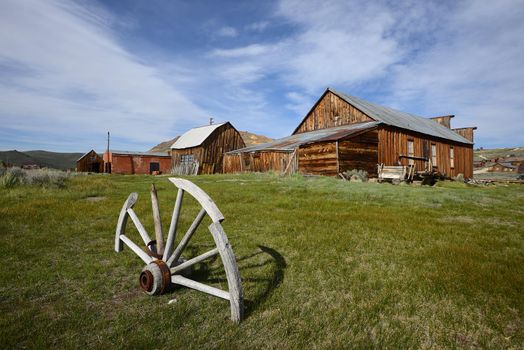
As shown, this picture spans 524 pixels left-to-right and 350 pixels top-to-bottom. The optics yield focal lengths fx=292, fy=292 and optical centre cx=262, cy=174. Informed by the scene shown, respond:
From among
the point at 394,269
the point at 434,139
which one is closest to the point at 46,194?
the point at 394,269

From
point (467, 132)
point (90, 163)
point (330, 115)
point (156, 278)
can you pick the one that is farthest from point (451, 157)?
point (90, 163)

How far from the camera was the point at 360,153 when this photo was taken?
20.6 meters

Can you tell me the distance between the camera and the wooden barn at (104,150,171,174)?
38.2m

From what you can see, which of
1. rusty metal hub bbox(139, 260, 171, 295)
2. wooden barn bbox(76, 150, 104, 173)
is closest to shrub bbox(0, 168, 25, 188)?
rusty metal hub bbox(139, 260, 171, 295)

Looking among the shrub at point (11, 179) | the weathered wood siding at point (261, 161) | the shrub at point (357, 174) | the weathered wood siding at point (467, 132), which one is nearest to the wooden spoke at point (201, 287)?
the shrub at point (11, 179)

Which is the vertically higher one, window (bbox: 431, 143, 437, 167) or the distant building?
window (bbox: 431, 143, 437, 167)

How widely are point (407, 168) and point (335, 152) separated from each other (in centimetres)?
469

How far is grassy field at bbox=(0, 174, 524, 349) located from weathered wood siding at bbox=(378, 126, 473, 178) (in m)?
15.7

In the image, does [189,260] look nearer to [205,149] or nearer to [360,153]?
[360,153]

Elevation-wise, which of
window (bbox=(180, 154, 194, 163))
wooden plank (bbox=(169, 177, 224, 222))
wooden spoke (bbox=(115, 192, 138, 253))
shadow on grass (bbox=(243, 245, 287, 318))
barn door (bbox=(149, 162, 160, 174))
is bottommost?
shadow on grass (bbox=(243, 245, 287, 318))

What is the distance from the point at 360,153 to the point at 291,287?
59.9ft

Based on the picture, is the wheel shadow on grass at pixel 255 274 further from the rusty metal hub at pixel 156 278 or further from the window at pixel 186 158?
the window at pixel 186 158

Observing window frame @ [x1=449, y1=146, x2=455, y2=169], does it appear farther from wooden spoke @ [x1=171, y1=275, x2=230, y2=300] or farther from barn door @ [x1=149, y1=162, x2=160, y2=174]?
barn door @ [x1=149, y1=162, x2=160, y2=174]

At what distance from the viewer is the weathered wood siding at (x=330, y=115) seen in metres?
25.9
